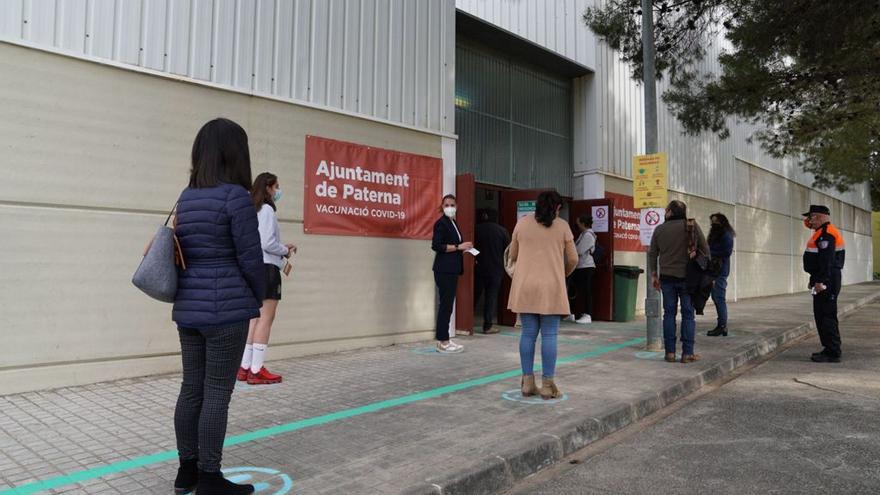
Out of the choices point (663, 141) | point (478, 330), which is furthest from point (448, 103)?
point (663, 141)

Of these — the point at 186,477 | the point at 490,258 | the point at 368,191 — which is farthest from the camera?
the point at 490,258

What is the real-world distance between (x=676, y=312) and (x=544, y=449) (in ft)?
11.5

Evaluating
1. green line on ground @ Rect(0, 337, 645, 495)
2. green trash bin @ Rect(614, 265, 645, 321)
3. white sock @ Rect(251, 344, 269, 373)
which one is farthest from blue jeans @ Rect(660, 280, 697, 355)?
white sock @ Rect(251, 344, 269, 373)

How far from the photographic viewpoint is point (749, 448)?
4191mm

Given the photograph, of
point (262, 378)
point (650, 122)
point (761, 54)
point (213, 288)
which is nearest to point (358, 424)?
point (262, 378)

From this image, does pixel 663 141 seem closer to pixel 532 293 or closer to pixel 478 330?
pixel 478 330

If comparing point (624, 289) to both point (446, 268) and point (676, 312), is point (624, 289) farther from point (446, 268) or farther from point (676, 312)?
point (446, 268)

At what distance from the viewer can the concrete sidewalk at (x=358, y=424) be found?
3.33 m

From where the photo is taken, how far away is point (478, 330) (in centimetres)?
961

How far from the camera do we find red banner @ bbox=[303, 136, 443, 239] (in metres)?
7.07

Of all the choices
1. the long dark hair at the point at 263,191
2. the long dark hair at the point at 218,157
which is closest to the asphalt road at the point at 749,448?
the long dark hair at the point at 218,157

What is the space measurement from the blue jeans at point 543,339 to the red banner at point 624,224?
785 centimetres

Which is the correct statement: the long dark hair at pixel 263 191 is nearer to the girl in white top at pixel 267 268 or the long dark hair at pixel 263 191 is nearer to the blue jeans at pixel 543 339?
the girl in white top at pixel 267 268

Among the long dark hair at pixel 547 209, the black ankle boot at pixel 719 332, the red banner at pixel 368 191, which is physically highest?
the red banner at pixel 368 191
